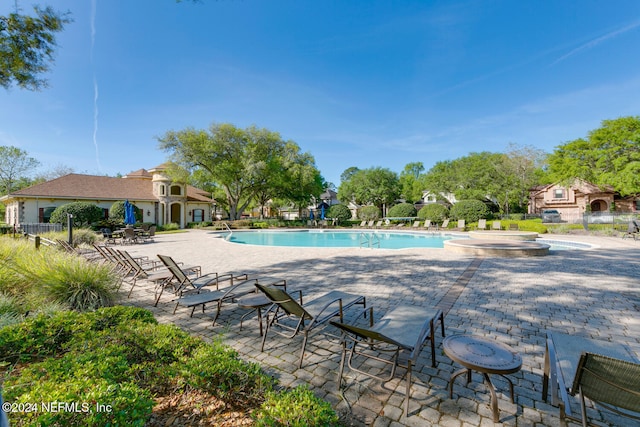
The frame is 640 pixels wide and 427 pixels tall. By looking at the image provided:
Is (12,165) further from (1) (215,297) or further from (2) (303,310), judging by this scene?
(2) (303,310)

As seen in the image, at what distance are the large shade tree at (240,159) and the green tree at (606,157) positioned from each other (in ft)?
91.5

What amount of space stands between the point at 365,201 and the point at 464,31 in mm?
33381

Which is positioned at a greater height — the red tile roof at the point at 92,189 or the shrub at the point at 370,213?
the red tile roof at the point at 92,189

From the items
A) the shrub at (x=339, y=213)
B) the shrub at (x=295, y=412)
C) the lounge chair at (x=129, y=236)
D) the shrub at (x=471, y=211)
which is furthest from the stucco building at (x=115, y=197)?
the shrub at (x=295, y=412)

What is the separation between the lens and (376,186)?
45.9 meters

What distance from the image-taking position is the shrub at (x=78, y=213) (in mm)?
20547

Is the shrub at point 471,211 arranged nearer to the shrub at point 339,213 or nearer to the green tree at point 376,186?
the shrub at point 339,213

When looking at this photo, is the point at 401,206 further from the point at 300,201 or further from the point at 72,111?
the point at 72,111

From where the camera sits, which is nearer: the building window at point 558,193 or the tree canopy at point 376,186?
the building window at point 558,193

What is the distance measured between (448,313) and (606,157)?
118ft

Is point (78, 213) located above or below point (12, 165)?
below

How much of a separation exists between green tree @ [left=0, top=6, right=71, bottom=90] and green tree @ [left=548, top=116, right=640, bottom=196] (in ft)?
125

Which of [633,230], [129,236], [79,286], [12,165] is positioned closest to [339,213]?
[129,236]

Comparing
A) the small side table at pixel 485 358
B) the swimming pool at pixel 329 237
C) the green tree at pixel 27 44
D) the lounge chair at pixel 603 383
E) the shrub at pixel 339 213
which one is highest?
the green tree at pixel 27 44
